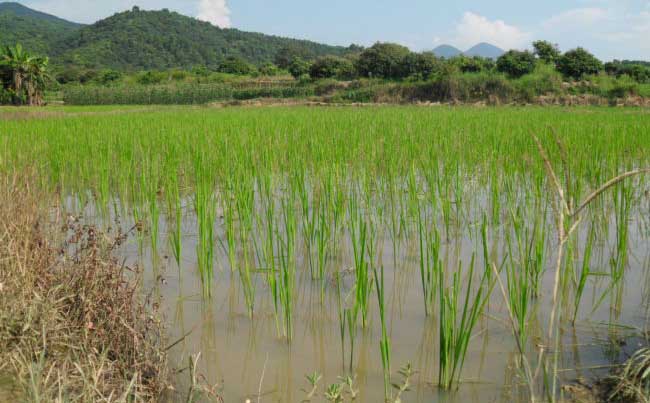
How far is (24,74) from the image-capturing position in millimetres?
29156

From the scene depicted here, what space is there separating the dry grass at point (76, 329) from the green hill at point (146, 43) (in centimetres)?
6292

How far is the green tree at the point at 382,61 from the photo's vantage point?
86.1ft

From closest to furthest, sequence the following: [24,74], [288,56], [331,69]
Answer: [24,74], [331,69], [288,56]

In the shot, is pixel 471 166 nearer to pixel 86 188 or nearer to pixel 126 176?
→ pixel 126 176

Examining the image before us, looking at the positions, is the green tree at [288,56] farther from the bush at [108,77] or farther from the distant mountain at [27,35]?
the distant mountain at [27,35]

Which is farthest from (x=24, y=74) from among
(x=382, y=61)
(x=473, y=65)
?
(x=473, y=65)

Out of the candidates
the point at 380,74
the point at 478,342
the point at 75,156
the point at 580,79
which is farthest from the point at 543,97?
the point at 478,342

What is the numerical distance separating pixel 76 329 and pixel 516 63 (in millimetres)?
22042

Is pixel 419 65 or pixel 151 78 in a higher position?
pixel 151 78

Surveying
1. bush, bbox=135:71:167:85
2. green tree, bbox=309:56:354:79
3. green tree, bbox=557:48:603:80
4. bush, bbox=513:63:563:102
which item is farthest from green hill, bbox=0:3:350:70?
bush, bbox=513:63:563:102

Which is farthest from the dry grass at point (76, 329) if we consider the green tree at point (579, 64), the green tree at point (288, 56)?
the green tree at point (288, 56)

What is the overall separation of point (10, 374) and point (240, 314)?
872 millimetres

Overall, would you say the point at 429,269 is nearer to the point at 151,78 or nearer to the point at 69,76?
the point at 151,78

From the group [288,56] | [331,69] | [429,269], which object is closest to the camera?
[429,269]
